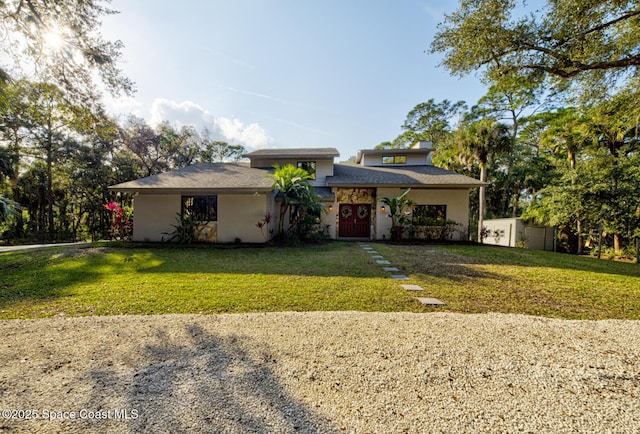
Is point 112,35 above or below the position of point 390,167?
above

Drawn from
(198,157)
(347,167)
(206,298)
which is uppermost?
(198,157)

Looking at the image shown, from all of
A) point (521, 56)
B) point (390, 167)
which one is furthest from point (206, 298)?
point (390, 167)

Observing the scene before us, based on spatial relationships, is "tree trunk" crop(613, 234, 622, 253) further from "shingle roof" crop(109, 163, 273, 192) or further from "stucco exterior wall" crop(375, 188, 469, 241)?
"shingle roof" crop(109, 163, 273, 192)

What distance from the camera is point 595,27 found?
711cm

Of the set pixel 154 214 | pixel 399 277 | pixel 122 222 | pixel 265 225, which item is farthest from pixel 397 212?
pixel 122 222

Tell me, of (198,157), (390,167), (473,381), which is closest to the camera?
(473,381)

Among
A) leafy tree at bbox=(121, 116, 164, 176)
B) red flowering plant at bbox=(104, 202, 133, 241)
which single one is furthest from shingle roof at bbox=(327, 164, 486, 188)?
leafy tree at bbox=(121, 116, 164, 176)

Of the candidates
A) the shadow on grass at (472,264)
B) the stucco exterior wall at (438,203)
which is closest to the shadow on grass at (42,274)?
the shadow on grass at (472,264)

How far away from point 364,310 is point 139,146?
79.2 feet

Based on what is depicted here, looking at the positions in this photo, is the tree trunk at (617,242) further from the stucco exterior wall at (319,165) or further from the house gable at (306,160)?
the stucco exterior wall at (319,165)

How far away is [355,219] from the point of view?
1423cm

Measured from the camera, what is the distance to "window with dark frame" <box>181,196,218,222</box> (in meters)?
11.6

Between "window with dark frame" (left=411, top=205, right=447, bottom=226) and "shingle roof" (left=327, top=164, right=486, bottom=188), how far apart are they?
1.39 m

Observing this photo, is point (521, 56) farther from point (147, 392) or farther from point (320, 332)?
point (147, 392)
